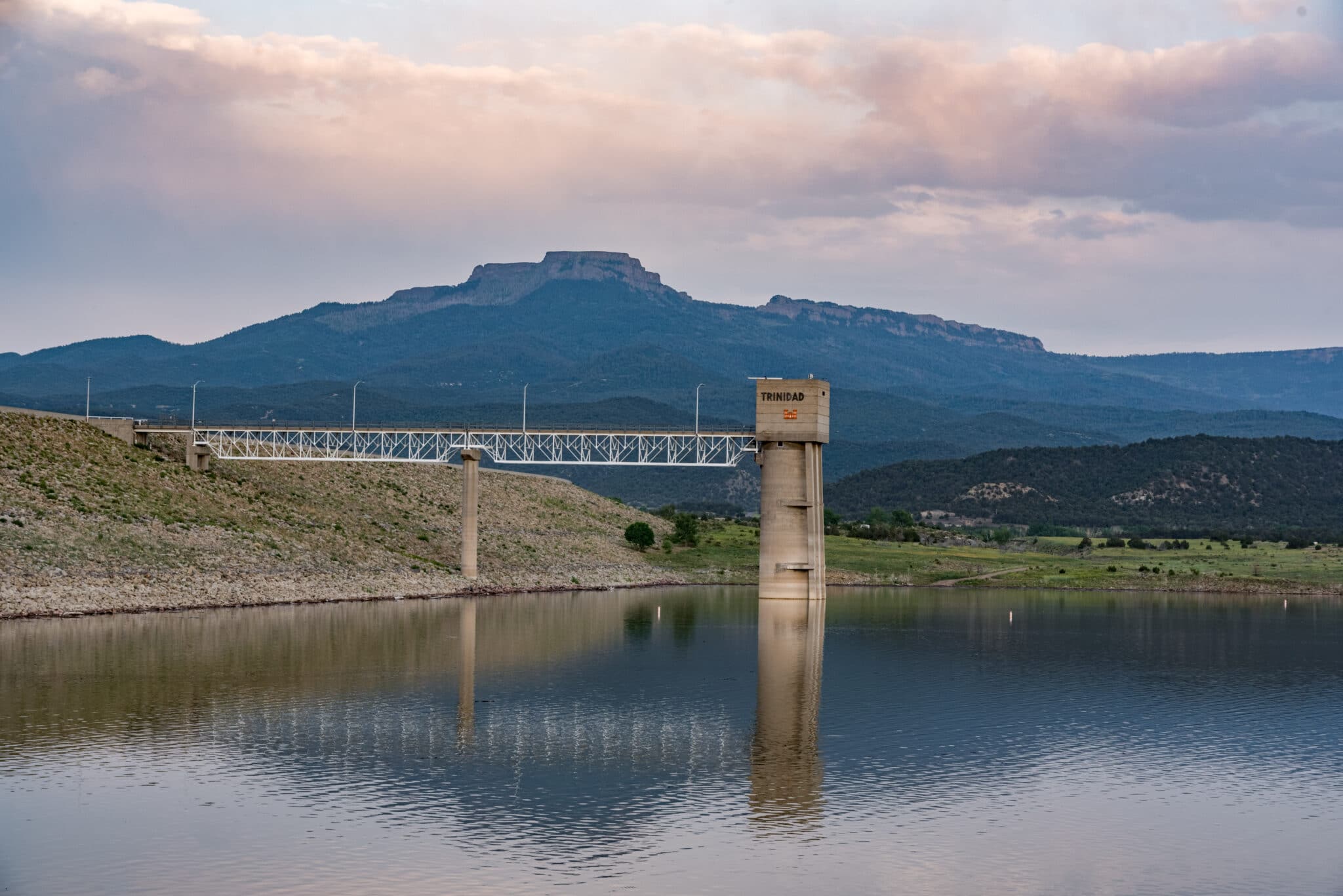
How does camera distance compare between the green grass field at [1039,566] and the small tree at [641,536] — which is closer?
the green grass field at [1039,566]

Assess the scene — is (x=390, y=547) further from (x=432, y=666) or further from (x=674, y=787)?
(x=674, y=787)

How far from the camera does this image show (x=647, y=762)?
4116 cm

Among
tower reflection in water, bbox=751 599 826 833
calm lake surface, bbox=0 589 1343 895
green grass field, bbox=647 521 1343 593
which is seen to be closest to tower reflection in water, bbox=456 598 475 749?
calm lake surface, bbox=0 589 1343 895

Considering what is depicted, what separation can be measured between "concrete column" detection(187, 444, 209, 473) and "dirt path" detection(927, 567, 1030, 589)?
2088 inches

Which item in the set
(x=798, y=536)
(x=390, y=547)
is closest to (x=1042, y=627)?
(x=798, y=536)

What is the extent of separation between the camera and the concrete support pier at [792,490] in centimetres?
10006

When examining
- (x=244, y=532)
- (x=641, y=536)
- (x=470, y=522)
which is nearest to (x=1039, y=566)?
(x=641, y=536)

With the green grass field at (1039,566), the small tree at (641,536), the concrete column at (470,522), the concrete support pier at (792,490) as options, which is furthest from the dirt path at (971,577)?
the concrete column at (470,522)

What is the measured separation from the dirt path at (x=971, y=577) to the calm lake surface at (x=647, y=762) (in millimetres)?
44527

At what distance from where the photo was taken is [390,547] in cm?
10194

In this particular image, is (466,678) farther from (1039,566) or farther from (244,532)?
(1039,566)

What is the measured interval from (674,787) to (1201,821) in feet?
39.4

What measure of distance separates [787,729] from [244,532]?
173 ft

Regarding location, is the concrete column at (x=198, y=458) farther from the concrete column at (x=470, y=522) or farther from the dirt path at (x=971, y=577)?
the dirt path at (x=971, y=577)
